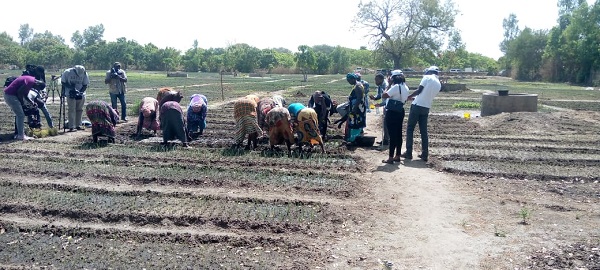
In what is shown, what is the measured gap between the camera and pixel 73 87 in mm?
12500

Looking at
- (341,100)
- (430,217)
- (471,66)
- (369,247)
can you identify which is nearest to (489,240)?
(430,217)

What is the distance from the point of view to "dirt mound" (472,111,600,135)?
13977 mm

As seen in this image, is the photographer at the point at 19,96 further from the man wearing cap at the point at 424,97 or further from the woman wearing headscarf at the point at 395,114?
the man wearing cap at the point at 424,97

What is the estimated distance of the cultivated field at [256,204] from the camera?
512cm

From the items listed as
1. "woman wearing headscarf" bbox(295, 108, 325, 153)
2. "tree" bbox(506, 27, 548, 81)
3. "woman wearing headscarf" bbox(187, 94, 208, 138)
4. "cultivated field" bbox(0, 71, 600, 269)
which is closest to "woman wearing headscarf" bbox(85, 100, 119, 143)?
"cultivated field" bbox(0, 71, 600, 269)

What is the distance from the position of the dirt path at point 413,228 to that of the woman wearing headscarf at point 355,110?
2.32 metres

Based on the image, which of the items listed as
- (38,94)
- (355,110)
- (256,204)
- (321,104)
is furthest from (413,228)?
(38,94)

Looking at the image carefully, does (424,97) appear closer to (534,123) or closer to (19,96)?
(534,123)

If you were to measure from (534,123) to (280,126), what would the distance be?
853cm

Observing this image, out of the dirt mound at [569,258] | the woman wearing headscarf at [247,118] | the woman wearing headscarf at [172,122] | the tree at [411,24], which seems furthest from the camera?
the tree at [411,24]

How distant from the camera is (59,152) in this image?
33.0ft

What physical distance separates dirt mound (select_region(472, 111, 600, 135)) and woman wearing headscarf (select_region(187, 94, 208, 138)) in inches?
302

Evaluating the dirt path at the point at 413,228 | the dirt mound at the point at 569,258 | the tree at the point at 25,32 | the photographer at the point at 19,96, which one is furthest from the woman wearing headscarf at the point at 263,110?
the tree at the point at 25,32

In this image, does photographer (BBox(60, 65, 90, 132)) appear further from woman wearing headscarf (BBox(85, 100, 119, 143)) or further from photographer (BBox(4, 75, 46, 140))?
woman wearing headscarf (BBox(85, 100, 119, 143))
